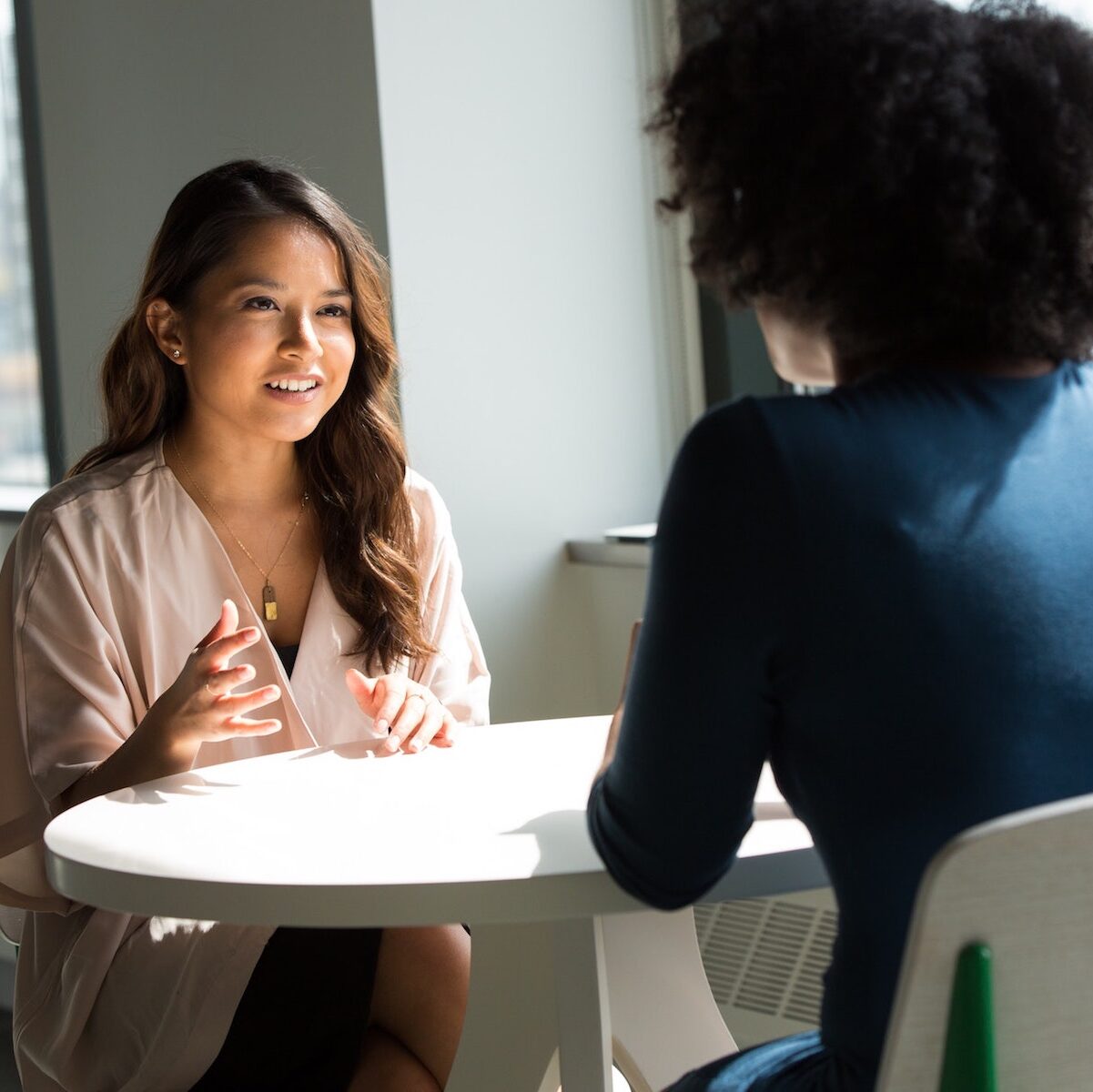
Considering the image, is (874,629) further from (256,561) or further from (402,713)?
(256,561)

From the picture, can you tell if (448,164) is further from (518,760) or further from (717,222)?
(717,222)

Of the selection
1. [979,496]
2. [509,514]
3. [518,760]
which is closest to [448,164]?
[509,514]

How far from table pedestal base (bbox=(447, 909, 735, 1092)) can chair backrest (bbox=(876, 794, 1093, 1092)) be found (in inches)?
20.8

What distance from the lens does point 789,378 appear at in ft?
3.87

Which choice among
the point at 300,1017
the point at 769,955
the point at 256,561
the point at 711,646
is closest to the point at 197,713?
the point at 300,1017

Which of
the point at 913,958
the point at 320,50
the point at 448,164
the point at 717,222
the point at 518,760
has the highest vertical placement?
the point at 320,50

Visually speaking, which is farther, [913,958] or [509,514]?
[509,514]

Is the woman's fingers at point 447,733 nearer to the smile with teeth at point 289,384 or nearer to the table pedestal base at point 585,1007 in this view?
the table pedestal base at point 585,1007

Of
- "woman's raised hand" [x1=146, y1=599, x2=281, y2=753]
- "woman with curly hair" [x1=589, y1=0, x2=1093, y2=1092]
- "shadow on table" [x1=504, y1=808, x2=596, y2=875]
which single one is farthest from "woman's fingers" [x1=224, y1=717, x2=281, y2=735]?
"woman with curly hair" [x1=589, y1=0, x2=1093, y2=1092]

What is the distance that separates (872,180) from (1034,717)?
0.35 m

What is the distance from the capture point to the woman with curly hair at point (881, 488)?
0.96 metres

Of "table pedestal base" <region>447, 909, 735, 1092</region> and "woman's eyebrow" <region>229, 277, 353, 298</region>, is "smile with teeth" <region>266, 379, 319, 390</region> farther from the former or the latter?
"table pedestal base" <region>447, 909, 735, 1092</region>

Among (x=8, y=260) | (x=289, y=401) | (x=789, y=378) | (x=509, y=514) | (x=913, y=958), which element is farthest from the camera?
(x=8, y=260)

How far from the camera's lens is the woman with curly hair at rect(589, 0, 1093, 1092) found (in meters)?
0.96
